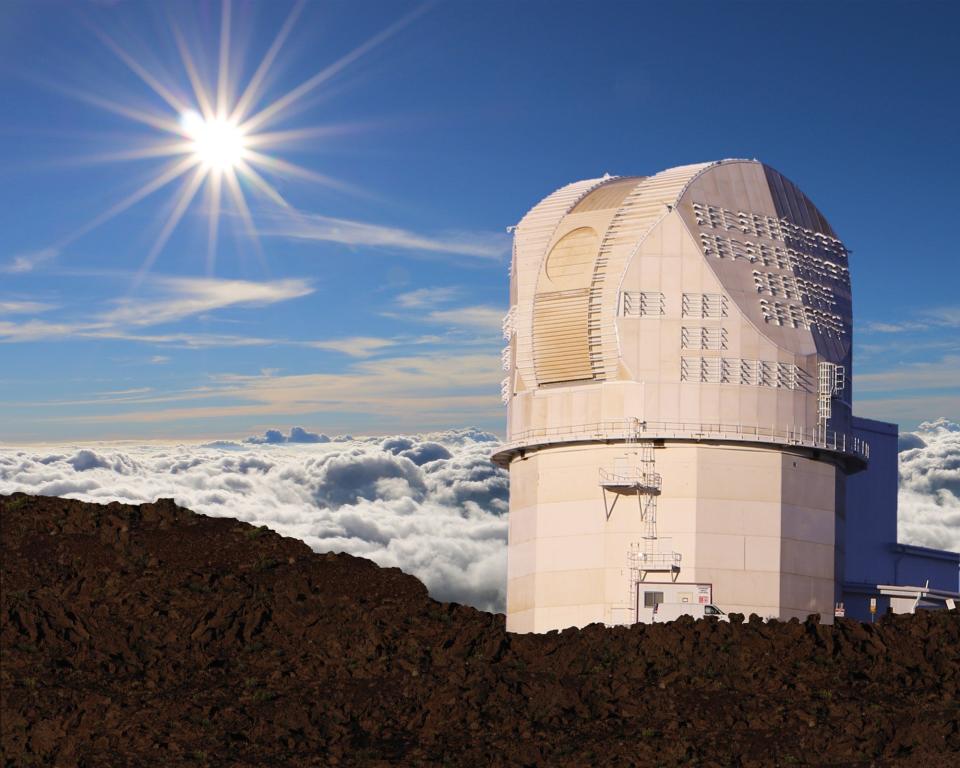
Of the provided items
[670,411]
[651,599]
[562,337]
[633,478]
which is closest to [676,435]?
[670,411]

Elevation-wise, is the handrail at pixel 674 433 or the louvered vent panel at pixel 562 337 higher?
the louvered vent panel at pixel 562 337

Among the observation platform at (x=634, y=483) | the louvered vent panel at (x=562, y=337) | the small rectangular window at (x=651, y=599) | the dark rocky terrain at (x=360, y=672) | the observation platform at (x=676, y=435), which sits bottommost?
the dark rocky terrain at (x=360, y=672)

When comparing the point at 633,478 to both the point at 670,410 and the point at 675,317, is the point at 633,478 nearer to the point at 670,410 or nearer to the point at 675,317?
the point at 670,410

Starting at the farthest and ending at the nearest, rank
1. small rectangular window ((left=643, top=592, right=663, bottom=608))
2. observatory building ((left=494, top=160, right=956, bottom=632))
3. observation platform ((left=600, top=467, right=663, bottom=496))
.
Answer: observatory building ((left=494, top=160, right=956, bottom=632)), observation platform ((left=600, top=467, right=663, bottom=496)), small rectangular window ((left=643, top=592, right=663, bottom=608))

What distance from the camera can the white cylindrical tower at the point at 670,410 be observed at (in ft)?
188

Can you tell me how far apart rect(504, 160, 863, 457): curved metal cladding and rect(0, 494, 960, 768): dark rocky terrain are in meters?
12.2

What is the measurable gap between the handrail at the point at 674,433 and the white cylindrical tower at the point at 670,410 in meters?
0.05

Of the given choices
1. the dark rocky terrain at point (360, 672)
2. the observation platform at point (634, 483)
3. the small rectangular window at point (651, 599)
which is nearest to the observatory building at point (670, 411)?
the observation platform at point (634, 483)

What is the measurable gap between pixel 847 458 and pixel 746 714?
2325 cm

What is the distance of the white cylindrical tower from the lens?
57375 mm

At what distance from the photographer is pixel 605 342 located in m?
58.2

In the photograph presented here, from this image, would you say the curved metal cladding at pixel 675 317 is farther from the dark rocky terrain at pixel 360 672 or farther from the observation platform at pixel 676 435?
the dark rocky terrain at pixel 360 672

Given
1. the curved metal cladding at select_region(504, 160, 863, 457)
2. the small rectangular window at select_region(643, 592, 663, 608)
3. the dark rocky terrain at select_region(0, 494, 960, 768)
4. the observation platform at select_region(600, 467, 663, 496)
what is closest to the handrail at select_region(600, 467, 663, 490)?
the observation platform at select_region(600, 467, 663, 496)

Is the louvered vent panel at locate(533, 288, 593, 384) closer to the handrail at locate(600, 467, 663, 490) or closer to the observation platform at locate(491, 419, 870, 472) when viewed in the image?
the observation platform at locate(491, 419, 870, 472)
